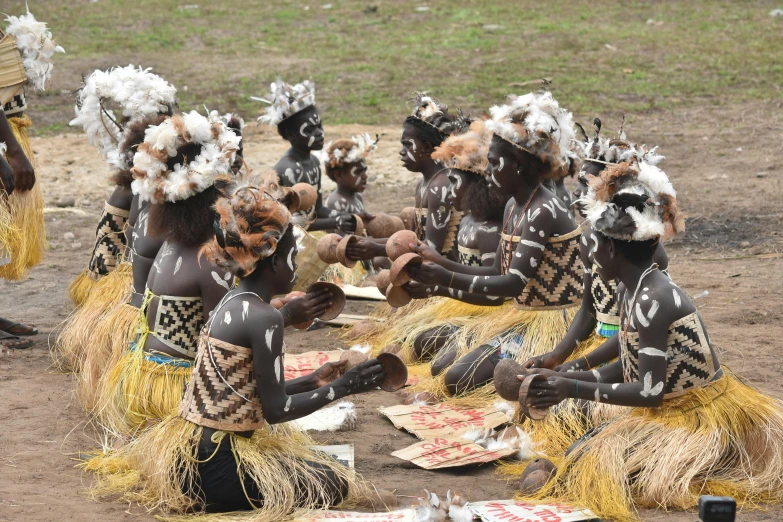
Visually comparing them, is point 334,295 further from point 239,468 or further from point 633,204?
point 633,204

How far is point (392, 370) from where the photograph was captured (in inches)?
173

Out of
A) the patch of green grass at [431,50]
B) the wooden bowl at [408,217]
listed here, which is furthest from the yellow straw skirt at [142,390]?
the patch of green grass at [431,50]

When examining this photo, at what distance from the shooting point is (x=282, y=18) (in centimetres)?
2111

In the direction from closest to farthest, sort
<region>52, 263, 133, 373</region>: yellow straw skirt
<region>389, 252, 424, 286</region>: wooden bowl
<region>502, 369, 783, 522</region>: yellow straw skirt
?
<region>502, 369, 783, 522</region>: yellow straw skirt, <region>389, 252, 424, 286</region>: wooden bowl, <region>52, 263, 133, 373</region>: yellow straw skirt

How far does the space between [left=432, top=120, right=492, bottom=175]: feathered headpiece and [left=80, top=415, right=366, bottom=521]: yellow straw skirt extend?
2483mm

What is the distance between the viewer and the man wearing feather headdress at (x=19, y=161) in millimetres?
6676

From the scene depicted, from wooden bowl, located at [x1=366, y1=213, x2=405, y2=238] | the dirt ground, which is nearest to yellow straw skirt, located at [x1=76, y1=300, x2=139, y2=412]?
the dirt ground

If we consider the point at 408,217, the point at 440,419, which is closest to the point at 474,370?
the point at 440,419

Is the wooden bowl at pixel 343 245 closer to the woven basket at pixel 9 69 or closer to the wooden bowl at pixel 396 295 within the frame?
the wooden bowl at pixel 396 295

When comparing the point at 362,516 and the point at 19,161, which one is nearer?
the point at 362,516

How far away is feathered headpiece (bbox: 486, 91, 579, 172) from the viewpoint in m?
5.48

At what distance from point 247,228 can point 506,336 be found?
7.22ft

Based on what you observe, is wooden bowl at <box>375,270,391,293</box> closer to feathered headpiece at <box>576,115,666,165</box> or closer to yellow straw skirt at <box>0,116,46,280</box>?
feathered headpiece at <box>576,115,666,165</box>

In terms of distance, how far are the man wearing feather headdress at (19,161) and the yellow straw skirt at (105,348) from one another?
1327 mm
